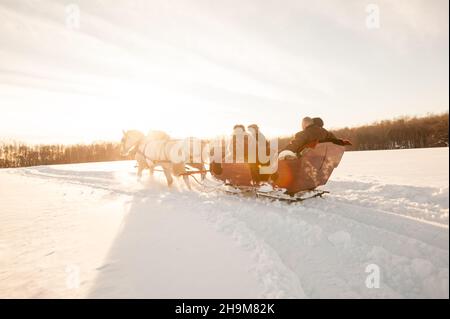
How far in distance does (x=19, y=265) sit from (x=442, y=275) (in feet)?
13.6

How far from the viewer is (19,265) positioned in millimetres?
3158

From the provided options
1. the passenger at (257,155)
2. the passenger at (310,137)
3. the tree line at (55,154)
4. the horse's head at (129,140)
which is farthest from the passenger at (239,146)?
the tree line at (55,154)

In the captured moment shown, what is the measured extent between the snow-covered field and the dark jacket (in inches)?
46.2

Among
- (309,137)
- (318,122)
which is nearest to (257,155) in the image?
(309,137)

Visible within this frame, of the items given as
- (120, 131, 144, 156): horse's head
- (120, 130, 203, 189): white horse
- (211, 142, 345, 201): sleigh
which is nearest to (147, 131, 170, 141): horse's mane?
(120, 130, 203, 189): white horse

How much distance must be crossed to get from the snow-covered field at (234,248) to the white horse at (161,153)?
9.46ft

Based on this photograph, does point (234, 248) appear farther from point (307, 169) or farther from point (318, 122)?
point (318, 122)

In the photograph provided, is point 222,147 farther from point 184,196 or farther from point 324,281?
point 324,281

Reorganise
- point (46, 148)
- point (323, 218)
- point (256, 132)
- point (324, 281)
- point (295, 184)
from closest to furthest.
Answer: point (324, 281)
point (323, 218)
point (295, 184)
point (256, 132)
point (46, 148)

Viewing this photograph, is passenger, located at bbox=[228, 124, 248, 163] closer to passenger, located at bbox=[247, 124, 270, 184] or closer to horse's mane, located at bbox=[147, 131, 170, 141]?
passenger, located at bbox=[247, 124, 270, 184]

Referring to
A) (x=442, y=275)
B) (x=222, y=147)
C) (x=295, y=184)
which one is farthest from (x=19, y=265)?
(x=222, y=147)

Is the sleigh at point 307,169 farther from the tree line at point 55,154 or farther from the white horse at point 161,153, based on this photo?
the tree line at point 55,154

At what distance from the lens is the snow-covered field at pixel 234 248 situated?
101 inches
